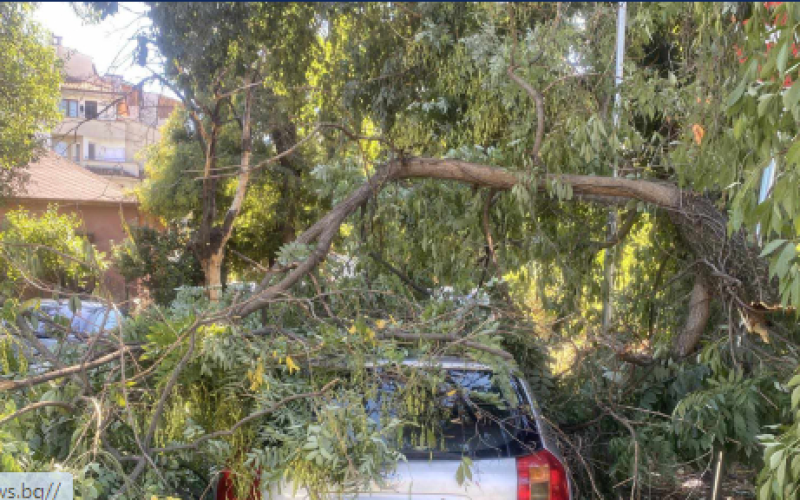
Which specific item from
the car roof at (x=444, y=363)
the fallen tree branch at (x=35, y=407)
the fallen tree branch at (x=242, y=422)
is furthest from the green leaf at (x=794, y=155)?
the fallen tree branch at (x=35, y=407)

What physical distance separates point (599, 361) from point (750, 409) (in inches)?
47.4

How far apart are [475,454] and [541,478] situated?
0.35 meters

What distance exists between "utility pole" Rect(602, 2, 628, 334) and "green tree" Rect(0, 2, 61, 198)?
917cm

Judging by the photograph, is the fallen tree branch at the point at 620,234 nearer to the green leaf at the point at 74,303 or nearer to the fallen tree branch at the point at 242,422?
the fallen tree branch at the point at 242,422

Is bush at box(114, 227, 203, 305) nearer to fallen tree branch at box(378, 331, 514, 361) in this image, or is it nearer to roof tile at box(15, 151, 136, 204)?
roof tile at box(15, 151, 136, 204)

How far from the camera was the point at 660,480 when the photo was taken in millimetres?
5484

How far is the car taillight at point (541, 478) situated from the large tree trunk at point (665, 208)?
2067 mm

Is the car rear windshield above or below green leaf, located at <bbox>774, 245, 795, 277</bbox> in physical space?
below

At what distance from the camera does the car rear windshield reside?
402 centimetres

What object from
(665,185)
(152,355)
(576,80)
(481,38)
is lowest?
(152,355)

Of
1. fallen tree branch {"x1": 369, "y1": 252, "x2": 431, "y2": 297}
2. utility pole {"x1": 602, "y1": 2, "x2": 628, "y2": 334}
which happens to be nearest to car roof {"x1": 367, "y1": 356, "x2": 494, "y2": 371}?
fallen tree branch {"x1": 369, "y1": 252, "x2": 431, "y2": 297}

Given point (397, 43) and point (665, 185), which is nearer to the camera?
point (665, 185)

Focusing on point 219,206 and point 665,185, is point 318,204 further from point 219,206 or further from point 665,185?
point 665,185

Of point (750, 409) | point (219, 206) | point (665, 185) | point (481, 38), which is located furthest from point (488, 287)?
point (219, 206)
